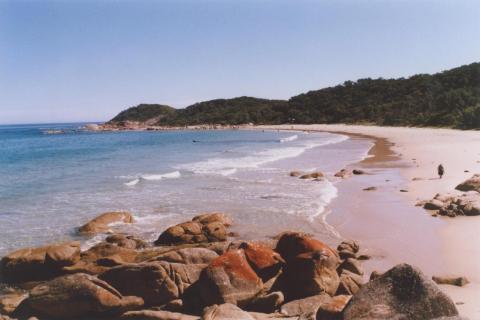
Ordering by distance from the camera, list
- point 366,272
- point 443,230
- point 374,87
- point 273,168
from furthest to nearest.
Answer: point 374,87 → point 273,168 → point 443,230 → point 366,272

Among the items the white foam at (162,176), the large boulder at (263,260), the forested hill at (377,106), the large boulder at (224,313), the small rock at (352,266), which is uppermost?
the forested hill at (377,106)

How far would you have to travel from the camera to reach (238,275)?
7695 mm

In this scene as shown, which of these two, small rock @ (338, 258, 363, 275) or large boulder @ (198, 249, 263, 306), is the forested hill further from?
large boulder @ (198, 249, 263, 306)

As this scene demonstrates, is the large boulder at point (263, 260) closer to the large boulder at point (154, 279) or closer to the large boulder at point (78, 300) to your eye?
the large boulder at point (154, 279)

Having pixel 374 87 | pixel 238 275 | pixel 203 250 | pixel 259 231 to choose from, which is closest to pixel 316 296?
pixel 238 275

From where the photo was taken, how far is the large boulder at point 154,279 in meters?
7.84

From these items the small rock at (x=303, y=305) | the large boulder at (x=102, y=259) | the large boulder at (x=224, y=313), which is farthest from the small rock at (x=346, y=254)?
the large boulder at (x=102, y=259)

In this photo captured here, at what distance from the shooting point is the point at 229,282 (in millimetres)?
7555

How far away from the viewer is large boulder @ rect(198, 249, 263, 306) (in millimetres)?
7430

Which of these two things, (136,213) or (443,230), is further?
(136,213)

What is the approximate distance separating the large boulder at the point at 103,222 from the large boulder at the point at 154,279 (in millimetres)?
5840

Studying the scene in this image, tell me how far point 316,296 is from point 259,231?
573cm

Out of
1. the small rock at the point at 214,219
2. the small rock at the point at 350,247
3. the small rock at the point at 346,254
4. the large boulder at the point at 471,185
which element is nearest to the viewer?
the small rock at the point at 346,254

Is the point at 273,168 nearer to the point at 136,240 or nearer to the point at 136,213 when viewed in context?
the point at 136,213
